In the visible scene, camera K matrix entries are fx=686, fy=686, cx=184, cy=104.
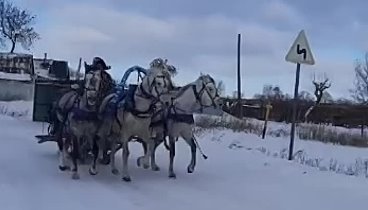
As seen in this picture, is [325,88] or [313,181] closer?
[313,181]

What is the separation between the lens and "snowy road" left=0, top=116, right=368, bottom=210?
31.4ft

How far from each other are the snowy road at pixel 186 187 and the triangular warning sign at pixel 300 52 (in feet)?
7.15

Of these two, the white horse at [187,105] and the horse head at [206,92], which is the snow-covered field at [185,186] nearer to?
the white horse at [187,105]

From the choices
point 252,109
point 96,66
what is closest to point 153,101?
point 96,66

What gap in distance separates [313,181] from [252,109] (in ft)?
132

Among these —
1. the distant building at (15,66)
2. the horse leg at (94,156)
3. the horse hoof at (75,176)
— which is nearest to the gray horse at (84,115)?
the horse hoof at (75,176)

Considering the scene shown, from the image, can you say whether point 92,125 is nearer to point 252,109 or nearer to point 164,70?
point 164,70

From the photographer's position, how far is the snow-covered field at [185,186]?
962 cm

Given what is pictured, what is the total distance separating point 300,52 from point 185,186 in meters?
4.51

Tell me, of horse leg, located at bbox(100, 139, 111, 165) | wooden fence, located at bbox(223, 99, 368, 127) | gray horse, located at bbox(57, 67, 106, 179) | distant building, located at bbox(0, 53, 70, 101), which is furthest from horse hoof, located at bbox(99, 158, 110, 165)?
distant building, located at bbox(0, 53, 70, 101)

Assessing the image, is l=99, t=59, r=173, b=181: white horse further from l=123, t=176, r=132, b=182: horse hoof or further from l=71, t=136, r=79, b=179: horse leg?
l=71, t=136, r=79, b=179: horse leg

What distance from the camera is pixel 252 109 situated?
52.4m

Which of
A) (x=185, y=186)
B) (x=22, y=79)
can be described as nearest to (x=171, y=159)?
(x=185, y=186)

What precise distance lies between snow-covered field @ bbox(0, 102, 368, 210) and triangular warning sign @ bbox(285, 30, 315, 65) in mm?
2174
